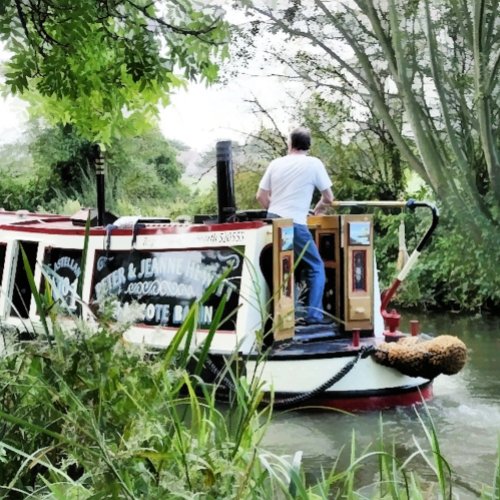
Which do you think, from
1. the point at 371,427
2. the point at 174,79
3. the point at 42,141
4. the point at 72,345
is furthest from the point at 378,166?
the point at 72,345

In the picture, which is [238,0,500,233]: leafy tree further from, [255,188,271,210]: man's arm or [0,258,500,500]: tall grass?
[0,258,500,500]: tall grass

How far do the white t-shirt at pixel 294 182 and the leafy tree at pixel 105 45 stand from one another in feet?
7.53

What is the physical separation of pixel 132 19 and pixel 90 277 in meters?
3.75

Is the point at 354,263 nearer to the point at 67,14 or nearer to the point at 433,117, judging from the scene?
the point at 67,14

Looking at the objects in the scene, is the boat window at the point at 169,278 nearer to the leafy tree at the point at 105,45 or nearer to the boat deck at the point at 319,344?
the boat deck at the point at 319,344

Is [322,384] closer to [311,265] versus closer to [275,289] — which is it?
[275,289]

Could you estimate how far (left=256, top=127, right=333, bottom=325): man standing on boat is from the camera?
5785 mm

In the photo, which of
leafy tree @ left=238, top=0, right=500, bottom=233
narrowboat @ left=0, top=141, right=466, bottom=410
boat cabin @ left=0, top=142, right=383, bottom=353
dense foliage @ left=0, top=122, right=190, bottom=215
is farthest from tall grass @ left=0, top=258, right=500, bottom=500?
dense foliage @ left=0, top=122, right=190, bottom=215

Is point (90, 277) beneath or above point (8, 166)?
beneath

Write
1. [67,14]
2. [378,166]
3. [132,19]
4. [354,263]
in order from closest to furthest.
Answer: [67,14]
[132,19]
[354,263]
[378,166]

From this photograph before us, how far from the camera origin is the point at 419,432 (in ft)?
18.4

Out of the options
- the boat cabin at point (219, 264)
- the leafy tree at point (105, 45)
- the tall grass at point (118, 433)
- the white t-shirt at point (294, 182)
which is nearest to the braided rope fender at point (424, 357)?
the boat cabin at point (219, 264)

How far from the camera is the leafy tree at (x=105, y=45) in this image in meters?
2.63

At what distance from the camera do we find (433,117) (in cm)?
1231
